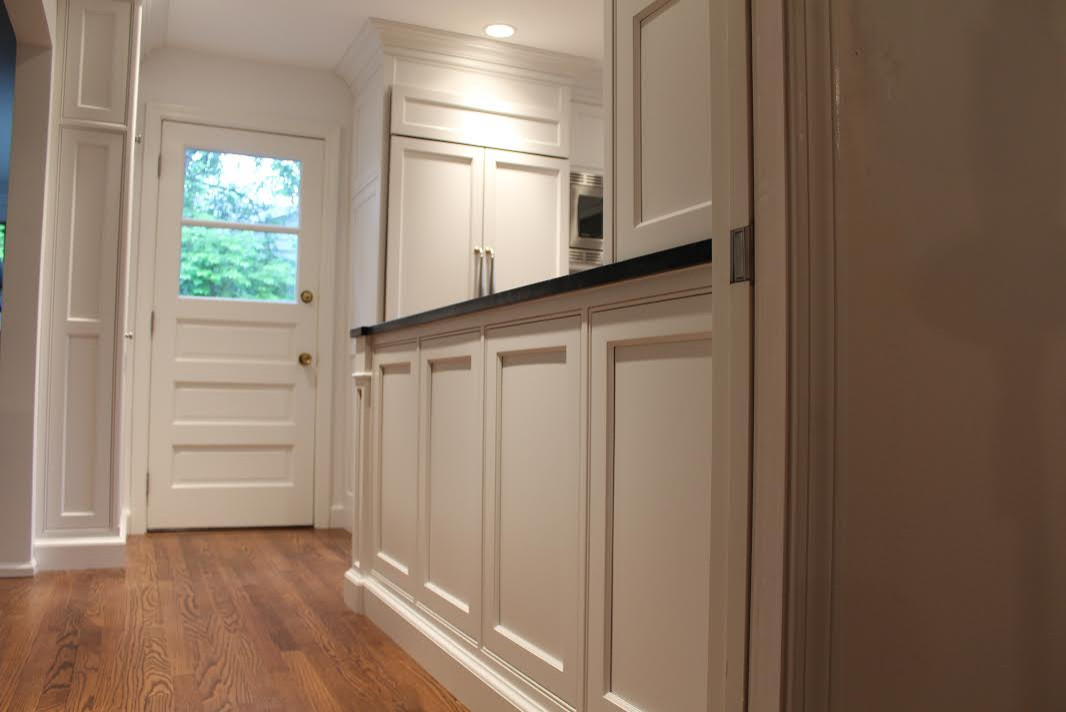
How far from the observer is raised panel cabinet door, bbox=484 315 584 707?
62.1 inches

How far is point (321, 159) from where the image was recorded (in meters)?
4.68

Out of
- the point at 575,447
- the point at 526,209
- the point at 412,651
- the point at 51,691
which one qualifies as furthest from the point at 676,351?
the point at 526,209

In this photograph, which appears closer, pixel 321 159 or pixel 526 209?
pixel 526 209

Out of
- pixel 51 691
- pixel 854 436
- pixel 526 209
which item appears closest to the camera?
pixel 854 436

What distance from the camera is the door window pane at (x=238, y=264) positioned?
4.43m

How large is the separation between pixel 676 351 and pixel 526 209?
3.19 metres

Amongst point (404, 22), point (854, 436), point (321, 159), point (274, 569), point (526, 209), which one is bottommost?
point (274, 569)

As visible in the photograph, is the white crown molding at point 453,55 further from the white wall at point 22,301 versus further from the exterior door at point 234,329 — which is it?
the white wall at point 22,301

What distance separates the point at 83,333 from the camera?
3.40 metres

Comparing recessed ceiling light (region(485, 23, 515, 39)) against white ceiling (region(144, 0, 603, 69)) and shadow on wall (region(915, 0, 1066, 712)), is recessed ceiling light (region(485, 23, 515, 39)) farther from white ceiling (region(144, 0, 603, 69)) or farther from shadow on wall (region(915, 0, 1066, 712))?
shadow on wall (region(915, 0, 1066, 712))

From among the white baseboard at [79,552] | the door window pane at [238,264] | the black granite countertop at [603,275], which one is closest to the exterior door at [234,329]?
the door window pane at [238,264]

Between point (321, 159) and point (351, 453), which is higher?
point (321, 159)

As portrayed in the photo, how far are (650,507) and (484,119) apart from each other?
3276mm

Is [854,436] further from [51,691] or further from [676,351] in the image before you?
[51,691]
